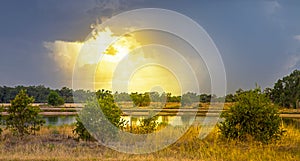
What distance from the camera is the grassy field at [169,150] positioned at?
38.9 ft

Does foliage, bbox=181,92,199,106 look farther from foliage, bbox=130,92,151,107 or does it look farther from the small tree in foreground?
the small tree in foreground

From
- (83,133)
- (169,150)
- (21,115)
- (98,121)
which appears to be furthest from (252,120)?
(21,115)

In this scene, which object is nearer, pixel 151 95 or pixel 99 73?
pixel 99 73

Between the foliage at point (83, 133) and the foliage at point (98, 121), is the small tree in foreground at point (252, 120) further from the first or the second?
the foliage at point (83, 133)

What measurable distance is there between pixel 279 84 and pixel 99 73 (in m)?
50.3

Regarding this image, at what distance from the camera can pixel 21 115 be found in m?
16.8

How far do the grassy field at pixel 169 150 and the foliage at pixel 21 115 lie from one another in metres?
0.45

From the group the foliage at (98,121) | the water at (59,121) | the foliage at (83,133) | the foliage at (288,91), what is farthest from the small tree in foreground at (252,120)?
the foliage at (288,91)

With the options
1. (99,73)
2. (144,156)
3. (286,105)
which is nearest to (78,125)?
(99,73)

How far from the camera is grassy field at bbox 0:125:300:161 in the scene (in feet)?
38.9

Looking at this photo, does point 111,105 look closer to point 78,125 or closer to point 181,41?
point 78,125

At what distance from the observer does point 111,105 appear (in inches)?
640

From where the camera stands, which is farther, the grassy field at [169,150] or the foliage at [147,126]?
the foliage at [147,126]

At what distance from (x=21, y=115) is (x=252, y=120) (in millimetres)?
10038
